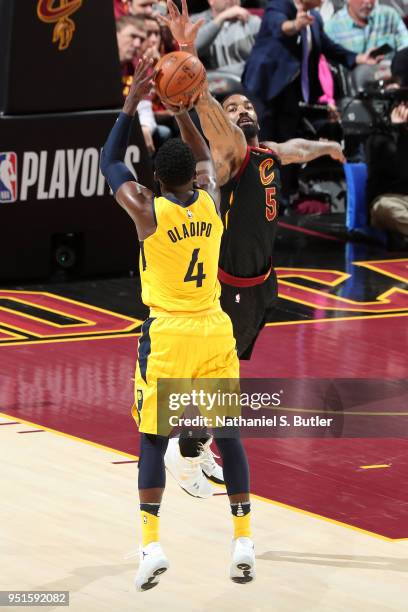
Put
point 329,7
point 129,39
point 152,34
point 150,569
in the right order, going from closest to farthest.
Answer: point 150,569 < point 129,39 < point 152,34 < point 329,7

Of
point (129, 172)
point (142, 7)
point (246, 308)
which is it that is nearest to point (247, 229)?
point (246, 308)

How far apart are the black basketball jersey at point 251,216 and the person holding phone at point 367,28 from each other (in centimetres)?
886

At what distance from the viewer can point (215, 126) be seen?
834 cm

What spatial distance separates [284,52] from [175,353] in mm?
9687

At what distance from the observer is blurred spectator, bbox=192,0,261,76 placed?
16750 millimetres

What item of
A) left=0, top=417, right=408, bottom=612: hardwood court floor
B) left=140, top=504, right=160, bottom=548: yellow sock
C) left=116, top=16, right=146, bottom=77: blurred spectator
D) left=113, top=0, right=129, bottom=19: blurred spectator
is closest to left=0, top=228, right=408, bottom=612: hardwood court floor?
left=0, top=417, right=408, bottom=612: hardwood court floor

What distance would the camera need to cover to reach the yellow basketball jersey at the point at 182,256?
6883 mm

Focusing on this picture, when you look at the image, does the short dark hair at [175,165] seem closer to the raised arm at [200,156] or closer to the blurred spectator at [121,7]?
the raised arm at [200,156]

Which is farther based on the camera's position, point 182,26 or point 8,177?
point 8,177

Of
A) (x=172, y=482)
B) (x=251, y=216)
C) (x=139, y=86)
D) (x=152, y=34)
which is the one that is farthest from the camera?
(x=152, y=34)

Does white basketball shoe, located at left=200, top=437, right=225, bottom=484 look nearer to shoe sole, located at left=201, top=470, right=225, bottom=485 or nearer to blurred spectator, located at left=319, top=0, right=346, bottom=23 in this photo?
shoe sole, located at left=201, top=470, right=225, bottom=485

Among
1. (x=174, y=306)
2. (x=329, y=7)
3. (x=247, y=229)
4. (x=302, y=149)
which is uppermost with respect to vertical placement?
(x=329, y=7)

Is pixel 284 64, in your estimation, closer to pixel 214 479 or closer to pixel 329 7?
pixel 329 7

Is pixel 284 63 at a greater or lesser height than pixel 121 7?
lesser
